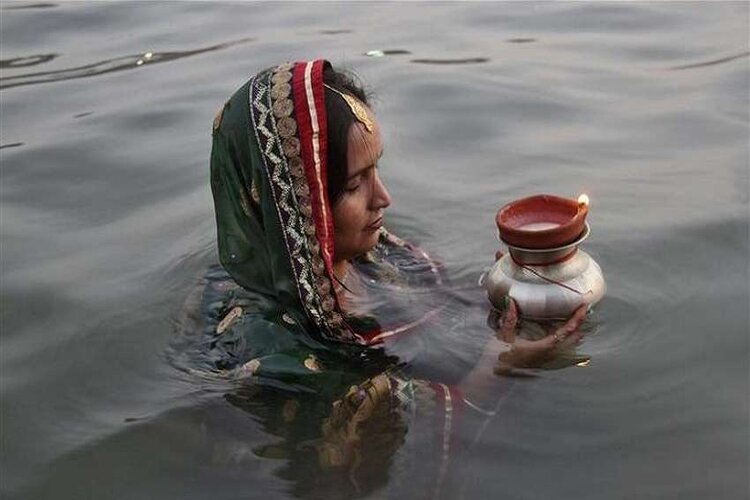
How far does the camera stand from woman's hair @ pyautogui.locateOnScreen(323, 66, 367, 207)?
3.15 meters

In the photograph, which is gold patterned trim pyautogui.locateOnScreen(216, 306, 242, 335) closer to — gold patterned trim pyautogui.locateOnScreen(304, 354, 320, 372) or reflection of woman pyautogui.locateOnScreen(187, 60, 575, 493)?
reflection of woman pyautogui.locateOnScreen(187, 60, 575, 493)

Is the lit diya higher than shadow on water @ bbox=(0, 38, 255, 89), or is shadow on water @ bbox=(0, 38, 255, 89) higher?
the lit diya

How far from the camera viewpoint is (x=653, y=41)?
7355 mm

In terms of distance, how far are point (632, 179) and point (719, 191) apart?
410 millimetres

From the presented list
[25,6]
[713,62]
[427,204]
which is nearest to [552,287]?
[427,204]

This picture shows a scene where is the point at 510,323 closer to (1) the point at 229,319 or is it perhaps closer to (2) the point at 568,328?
(2) the point at 568,328

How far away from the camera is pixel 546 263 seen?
3.46 m

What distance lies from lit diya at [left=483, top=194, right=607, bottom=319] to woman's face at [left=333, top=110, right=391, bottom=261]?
0.43m

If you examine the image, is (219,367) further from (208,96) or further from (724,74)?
(724,74)

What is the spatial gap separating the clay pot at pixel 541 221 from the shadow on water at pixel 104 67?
4650 millimetres

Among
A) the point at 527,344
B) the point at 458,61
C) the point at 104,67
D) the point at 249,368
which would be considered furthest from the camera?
the point at 104,67

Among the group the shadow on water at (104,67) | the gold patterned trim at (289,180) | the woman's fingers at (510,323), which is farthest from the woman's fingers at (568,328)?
the shadow on water at (104,67)

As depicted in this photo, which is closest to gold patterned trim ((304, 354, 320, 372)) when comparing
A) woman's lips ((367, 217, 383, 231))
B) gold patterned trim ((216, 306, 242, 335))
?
gold patterned trim ((216, 306, 242, 335))

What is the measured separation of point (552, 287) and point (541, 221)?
28 cm
